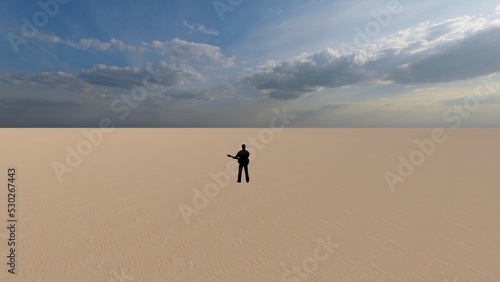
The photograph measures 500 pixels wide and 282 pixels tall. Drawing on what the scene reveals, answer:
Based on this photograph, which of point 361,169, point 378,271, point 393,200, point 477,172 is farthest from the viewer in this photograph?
point 361,169

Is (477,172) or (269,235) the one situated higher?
(477,172)

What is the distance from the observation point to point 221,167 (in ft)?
53.0

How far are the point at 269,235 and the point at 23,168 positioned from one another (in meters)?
15.9

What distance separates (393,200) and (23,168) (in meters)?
18.8

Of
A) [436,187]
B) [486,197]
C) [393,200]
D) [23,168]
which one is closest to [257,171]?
[393,200]

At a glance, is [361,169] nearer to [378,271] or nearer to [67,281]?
[378,271]

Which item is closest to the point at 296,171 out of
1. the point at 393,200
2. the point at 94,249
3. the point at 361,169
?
the point at 361,169

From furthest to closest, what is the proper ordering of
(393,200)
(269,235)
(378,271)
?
(393,200) → (269,235) → (378,271)

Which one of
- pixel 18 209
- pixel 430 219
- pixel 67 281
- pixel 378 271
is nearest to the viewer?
pixel 67 281

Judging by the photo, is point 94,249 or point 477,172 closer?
point 94,249

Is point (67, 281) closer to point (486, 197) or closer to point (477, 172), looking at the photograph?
point (486, 197)

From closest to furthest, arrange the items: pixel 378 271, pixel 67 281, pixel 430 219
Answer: pixel 67 281
pixel 378 271
pixel 430 219

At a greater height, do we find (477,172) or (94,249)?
(477,172)

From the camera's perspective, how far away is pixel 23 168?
14945 millimetres
